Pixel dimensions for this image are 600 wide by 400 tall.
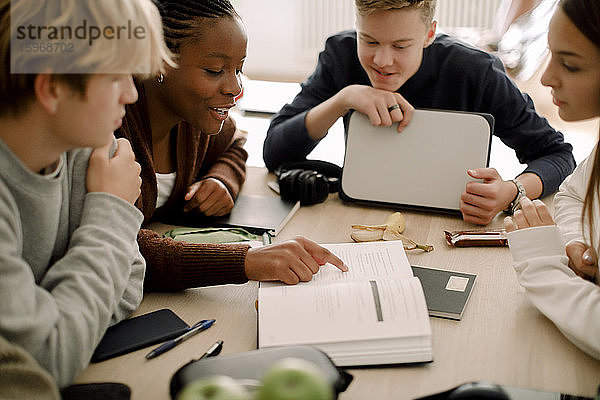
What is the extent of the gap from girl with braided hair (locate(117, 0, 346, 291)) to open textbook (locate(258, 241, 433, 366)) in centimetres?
6

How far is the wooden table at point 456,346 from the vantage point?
878 millimetres

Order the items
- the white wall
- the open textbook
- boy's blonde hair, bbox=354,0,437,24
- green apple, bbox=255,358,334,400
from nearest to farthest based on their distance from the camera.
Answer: green apple, bbox=255,358,334,400
the open textbook
boy's blonde hair, bbox=354,0,437,24
the white wall

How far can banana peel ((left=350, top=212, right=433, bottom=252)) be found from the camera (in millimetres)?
1310

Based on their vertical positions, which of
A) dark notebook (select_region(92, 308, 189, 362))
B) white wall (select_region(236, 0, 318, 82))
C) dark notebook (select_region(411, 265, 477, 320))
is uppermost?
dark notebook (select_region(92, 308, 189, 362))

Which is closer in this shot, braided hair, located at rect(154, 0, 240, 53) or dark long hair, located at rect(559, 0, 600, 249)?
dark long hair, located at rect(559, 0, 600, 249)

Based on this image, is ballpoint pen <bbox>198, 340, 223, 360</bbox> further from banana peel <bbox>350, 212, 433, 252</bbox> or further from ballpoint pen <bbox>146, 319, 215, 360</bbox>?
banana peel <bbox>350, 212, 433, 252</bbox>

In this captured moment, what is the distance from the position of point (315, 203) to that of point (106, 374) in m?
0.75

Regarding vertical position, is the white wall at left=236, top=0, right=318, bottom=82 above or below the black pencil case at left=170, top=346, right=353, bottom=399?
below

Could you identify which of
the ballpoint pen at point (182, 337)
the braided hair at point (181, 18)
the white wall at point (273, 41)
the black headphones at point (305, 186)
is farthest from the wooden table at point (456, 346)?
the white wall at point (273, 41)

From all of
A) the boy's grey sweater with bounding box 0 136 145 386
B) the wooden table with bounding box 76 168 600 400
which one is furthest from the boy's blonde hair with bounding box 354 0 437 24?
the boy's grey sweater with bounding box 0 136 145 386

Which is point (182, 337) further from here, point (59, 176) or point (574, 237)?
point (574, 237)

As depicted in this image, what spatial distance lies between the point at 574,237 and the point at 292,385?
82cm

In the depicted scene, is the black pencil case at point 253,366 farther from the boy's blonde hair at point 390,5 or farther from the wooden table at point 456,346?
the boy's blonde hair at point 390,5

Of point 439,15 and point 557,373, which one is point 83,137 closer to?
point 557,373
